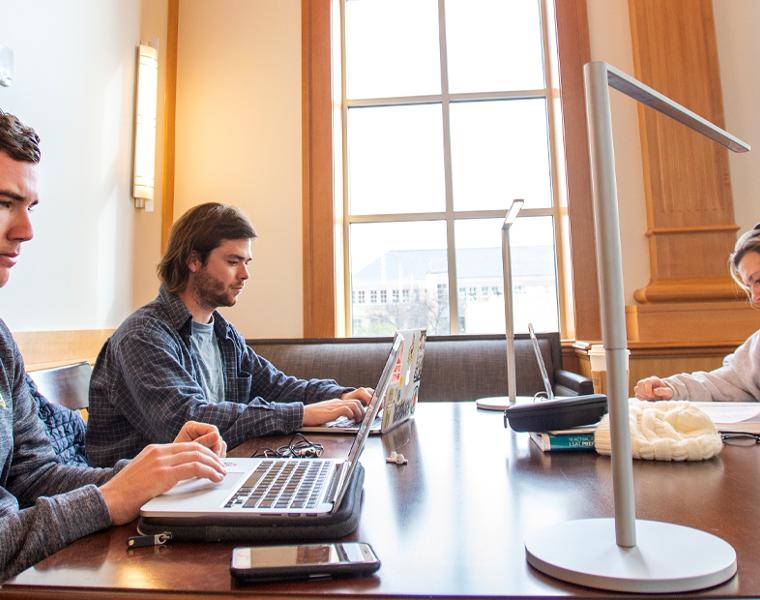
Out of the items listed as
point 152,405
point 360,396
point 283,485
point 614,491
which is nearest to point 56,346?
A: point 152,405

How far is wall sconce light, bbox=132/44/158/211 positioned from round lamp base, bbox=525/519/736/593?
3.18 metres

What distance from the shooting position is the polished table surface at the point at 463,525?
0.50m

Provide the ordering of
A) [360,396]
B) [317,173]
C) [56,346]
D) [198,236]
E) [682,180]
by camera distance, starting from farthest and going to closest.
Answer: [317,173] < [682,180] < [56,346] < [198,236] < [360,396]

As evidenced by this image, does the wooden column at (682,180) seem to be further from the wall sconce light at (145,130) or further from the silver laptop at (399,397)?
the wall sconce light at (145,130)

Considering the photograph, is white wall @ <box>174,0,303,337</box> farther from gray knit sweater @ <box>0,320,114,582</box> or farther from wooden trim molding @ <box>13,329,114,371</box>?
gray knit sweater @ <box>0,320,114,582</box>

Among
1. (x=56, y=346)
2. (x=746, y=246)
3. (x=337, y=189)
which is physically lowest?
(x=56, y=346)

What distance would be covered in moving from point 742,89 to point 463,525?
3.50 m

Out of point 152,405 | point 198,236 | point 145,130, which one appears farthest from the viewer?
point 145,130

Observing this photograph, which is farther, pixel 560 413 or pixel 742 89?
pixel 742 89

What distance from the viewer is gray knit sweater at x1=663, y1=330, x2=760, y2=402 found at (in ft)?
5.62

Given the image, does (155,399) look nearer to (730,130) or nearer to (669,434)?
(669,434)

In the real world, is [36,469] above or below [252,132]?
below

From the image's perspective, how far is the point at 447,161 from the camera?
361 centimetres

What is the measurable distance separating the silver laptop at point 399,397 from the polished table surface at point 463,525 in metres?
0.19
